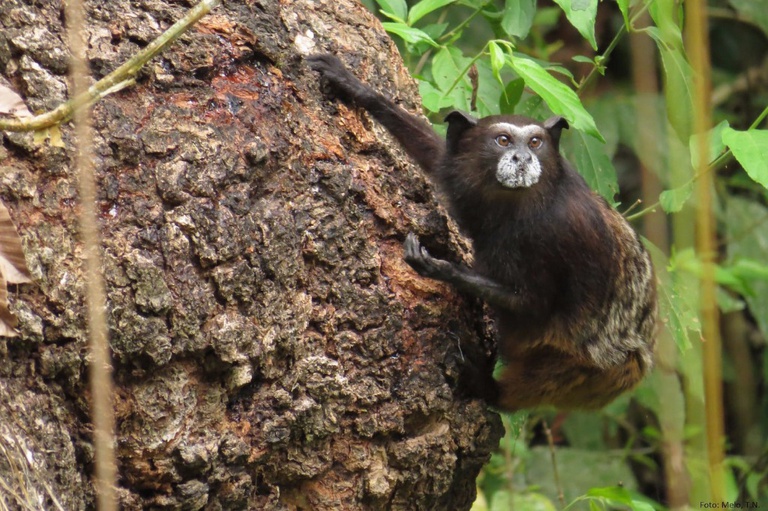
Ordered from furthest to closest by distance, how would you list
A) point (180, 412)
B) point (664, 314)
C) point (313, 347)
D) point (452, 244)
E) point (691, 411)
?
point (664, 314)
point (452, 244)
point (313, 347)
point (180, 412)
point (691, 411)

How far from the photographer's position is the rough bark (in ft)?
9.44

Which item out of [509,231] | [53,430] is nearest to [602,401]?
[509,231]

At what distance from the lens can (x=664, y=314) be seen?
4.59 m

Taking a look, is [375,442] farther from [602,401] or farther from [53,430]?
[602,401]

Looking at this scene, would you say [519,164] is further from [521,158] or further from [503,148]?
[503,148]

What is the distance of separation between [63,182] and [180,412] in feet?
2.73

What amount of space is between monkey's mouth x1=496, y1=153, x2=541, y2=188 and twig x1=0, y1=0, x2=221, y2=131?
5.83 ft

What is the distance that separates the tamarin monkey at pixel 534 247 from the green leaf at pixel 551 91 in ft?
1.13

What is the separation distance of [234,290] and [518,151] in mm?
1542

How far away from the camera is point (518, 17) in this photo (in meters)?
4.27

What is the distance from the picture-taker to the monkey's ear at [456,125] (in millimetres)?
4258

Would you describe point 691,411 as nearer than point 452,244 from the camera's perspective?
Yes

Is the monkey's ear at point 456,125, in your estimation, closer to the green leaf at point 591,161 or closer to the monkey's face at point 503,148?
the monkey's face at point 503,148

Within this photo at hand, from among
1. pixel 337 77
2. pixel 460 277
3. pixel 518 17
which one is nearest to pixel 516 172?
pixel 460 277
